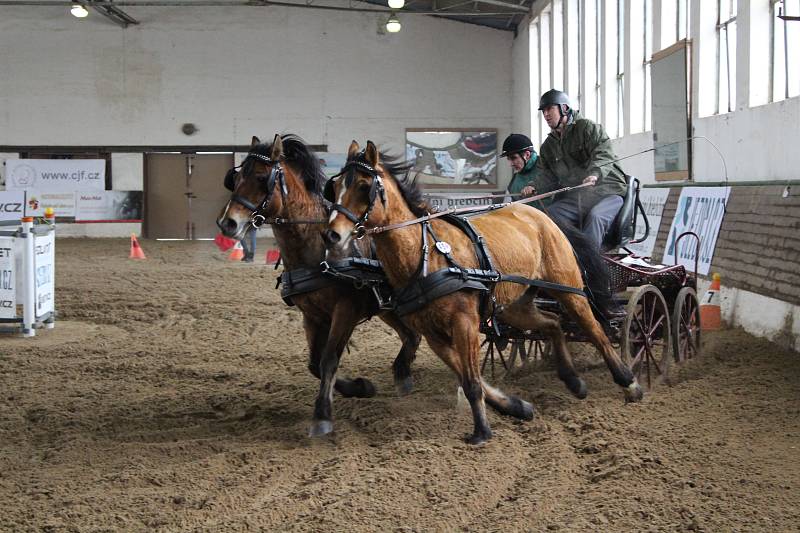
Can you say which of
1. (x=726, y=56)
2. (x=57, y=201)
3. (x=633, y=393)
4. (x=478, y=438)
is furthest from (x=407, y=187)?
(x=57, y=201)

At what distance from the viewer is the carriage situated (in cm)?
613

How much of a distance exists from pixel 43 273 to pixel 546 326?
5783 mm

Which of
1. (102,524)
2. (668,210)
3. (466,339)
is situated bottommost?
(102,524)

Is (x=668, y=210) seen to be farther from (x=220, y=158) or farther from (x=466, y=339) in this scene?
(x=220, y=158)

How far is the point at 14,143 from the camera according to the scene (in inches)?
920

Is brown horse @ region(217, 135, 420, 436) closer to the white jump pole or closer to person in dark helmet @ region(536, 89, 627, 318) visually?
person in dark helmet @ region(536, 89, 627, 318)

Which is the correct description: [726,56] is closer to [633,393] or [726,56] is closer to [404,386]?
[633,393]

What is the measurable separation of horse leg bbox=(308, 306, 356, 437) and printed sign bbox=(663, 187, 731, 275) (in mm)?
4313

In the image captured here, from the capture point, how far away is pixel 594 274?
237 inches

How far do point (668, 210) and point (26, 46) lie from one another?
1937 cm

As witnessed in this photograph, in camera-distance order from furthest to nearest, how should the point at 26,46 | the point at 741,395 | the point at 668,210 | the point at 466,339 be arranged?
the point at 26,46
the point at 668,210
the point at 741,395
the point at 466,339

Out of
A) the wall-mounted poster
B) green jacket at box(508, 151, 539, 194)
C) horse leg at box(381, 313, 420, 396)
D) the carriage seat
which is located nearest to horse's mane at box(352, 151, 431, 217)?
horse leg at box(381, 313, 420, 396)

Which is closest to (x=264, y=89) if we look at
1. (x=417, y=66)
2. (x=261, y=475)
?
(x=417, y=66)

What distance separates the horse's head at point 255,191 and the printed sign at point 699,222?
462 centimetres
